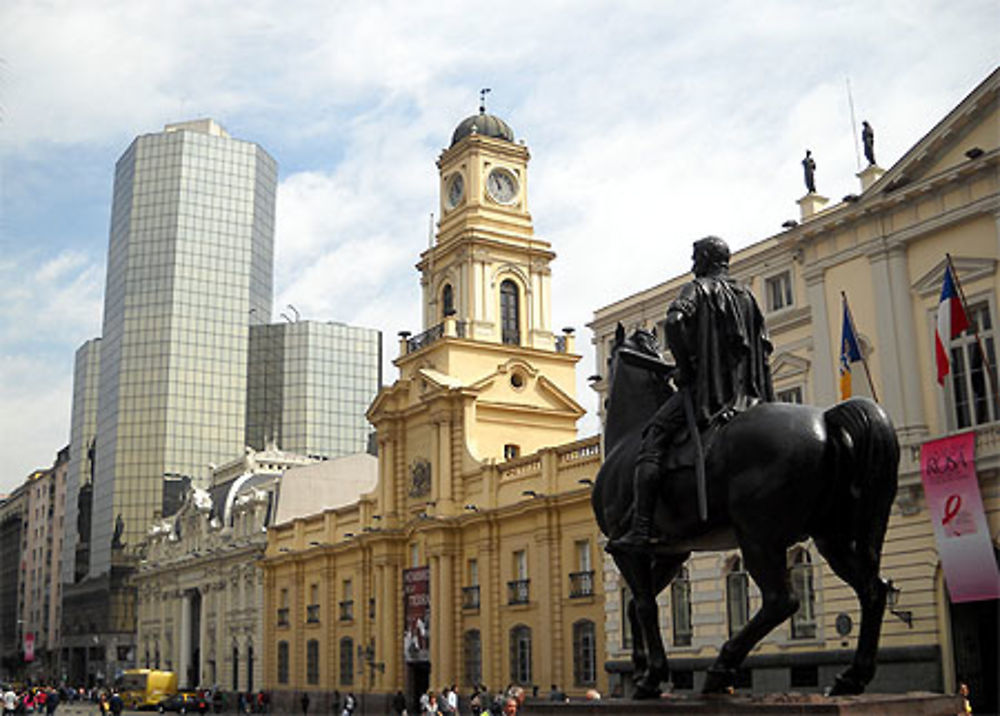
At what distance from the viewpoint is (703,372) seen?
8.30 m

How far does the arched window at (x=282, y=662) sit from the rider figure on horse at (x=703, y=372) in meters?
49.4

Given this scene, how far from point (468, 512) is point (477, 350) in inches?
286

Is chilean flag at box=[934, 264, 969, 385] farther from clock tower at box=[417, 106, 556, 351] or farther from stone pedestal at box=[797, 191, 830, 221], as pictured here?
clock tower at box=[417, 106, 556, 351]

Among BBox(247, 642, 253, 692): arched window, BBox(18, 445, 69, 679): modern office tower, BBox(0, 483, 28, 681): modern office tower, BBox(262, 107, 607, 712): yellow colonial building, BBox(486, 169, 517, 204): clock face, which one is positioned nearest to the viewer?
BBox(262, 107, 607, 712): yellow colonial building

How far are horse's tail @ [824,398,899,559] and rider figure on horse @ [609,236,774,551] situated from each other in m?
0.75

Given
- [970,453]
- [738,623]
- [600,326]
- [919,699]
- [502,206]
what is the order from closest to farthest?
1. [919,699]
2. [970,453]
3. [738,623]
4. [600,326]
5. [502,206]

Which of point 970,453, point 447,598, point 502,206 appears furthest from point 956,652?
point 502,206

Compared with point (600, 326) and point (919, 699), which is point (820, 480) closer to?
point (919, 699)

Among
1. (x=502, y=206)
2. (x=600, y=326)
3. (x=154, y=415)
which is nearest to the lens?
(x=600, y=326)

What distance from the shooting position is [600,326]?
34656 millimetres

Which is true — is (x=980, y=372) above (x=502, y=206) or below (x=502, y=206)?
below

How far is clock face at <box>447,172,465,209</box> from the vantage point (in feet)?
164

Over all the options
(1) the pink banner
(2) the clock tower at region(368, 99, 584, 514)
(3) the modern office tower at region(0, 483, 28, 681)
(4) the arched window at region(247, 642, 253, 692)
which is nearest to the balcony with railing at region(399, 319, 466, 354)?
(2) the clock tower at region(368, 99, 584, 514)

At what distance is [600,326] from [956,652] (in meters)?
15.0
